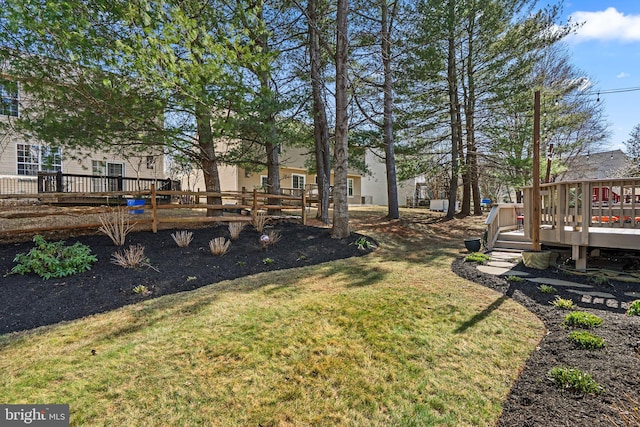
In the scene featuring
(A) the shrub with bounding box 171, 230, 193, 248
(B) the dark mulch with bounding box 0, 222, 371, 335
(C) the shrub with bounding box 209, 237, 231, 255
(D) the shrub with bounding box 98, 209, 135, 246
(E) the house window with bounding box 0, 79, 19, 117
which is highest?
(E) the house window with bounding box 0, 79, 19, 117

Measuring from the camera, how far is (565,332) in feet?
10.1

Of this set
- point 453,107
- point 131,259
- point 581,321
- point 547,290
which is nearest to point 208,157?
point 131,259

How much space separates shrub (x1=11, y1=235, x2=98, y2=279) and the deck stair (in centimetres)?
836

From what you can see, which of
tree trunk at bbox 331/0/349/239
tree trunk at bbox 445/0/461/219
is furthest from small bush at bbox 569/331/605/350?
tree trunk at bbox 445/0/461/219

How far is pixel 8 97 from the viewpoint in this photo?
6309 mm

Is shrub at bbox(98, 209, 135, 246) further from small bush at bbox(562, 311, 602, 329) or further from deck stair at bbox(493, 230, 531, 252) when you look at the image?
deck stair at bbox(493, 230, 531, 252)

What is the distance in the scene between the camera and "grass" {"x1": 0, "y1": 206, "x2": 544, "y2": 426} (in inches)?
83.4

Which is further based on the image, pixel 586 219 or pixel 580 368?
pixel 586 219

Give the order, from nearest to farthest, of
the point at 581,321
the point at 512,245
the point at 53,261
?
1. the point at 581,321
2. the point at 53,261
3. the point at 512,245

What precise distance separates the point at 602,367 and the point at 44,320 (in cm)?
543

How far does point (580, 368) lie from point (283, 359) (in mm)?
2382

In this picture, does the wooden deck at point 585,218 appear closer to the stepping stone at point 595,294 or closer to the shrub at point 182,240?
the stepping stone at point 595,294

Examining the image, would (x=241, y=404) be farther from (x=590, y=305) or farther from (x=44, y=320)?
(x=590, y=305)

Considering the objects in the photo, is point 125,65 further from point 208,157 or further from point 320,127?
point 320,127
